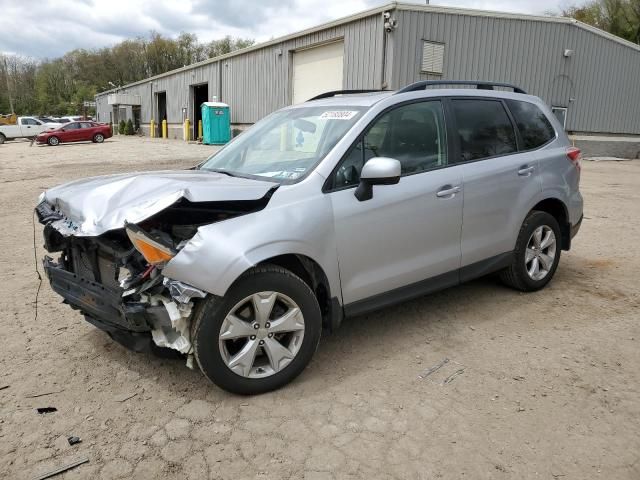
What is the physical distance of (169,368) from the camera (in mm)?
3480

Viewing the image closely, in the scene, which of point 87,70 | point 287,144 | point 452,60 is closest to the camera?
point 287,144

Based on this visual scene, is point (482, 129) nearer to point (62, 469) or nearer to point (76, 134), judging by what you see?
point (62, 469)

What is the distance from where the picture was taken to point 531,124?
4.83 metres

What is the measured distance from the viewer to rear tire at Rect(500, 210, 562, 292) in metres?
4.64

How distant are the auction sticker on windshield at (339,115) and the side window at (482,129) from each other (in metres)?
0.97

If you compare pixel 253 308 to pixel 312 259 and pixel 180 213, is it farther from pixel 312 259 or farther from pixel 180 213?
pixel 180 213

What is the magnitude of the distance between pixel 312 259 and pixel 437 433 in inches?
Answer: 47.2

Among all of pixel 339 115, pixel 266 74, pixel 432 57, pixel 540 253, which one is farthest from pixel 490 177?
pixel 266 74

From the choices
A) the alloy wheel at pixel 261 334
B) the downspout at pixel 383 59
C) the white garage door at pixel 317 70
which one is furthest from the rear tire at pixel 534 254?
the white garage door at pixel 317 70

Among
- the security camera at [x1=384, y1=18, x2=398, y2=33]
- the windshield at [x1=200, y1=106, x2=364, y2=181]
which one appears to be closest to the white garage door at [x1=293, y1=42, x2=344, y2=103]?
the security camera at [x1=384, y1=18, x2=398, y2=33]

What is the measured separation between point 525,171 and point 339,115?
181cm

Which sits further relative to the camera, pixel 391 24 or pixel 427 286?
pixel 391 24

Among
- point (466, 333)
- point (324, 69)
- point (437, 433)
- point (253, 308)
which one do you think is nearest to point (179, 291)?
point (253, 308)

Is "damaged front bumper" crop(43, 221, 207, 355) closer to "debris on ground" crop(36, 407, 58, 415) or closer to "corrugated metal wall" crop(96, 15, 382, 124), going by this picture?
"debris on ground" crop(36, 407, 58, 415)
